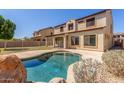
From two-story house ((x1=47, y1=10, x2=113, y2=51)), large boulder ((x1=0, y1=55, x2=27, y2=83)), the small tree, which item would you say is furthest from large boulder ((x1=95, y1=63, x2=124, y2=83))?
two-story house ((x1=47, y1=10, x2=113, y2=51))

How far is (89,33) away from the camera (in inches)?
619

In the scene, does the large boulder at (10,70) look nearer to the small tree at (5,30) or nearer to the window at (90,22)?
the small tree at (5,30)

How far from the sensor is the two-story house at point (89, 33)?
43.7ft

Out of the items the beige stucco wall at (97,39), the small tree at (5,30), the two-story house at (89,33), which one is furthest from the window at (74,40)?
the small tree at (5,30)

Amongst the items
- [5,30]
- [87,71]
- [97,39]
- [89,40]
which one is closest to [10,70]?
[87,71]

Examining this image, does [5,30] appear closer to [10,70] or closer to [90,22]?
[10,70]

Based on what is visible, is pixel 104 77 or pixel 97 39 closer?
pixel 104 77

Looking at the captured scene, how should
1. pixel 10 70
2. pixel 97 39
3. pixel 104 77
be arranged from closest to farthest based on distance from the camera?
1. pixel 104 77
2. pixel 10 70
3. pixel 97 39

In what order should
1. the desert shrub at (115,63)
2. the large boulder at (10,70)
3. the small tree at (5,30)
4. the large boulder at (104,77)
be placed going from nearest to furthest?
the large boulder at (104,77) < the large boulder at (10,70) < the desert shrub at (115,63) < the small tree at (5,30)

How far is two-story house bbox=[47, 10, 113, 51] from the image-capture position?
1332 cm

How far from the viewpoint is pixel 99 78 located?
4859 mm

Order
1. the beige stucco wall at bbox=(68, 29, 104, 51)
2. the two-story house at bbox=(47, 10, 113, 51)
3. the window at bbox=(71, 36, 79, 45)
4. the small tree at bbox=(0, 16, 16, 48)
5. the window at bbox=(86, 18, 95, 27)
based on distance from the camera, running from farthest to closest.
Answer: the window at bbox=(71, 36, 79, 45), the window at bbox=(86, 18, 95, 27), the beige stucco wall at bbox=(68, 29, 104, 51), the two-story house at bbox=(47, 10, 113, 51), the small tree at bbox=(0, 16, 16, 48)

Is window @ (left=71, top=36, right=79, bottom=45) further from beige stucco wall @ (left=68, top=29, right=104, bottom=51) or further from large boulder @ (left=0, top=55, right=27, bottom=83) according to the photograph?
large boulder @ (left=0, top=55, right=27, bottom=83)
